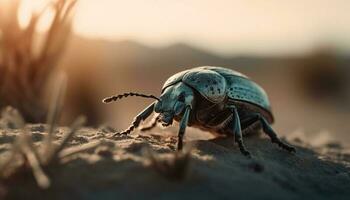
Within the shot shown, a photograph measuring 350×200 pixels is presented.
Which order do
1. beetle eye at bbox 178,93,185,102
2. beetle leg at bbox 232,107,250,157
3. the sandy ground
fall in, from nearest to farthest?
the sandy ground
beetle leg at bbox 232,107,250,157
beetle eye at bbox 178,93,185,102

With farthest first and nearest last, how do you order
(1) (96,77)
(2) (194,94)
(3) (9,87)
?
(1) (96,77) → (3) (9,87) → (2) (194,94)

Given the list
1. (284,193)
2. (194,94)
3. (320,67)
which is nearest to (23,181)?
(284,193)

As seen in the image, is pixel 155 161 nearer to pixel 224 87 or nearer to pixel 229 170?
pixel 229 170

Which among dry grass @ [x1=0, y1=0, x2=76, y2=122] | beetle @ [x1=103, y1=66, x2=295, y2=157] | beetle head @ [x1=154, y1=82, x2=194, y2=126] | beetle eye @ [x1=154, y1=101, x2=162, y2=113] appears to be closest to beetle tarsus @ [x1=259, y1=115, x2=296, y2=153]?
beetle @ [x1=103, y1=66, x2=295, y2=157]

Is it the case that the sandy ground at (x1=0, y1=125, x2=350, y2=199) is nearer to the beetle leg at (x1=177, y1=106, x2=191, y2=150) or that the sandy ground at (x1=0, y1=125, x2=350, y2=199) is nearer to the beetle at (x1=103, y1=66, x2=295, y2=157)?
the beetle leg at (x1=177, y1=106, x2=191, y2=150)

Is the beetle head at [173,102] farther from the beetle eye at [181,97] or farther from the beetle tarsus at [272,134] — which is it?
the beetle tarsus at [272,134]

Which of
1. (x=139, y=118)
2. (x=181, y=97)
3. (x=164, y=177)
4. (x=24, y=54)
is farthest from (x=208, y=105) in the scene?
(x=24, y=54)
